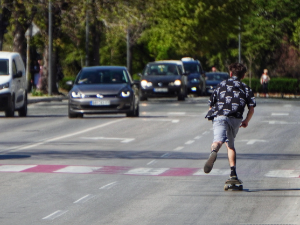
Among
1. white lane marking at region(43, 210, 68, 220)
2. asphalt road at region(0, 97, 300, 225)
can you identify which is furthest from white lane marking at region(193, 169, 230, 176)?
white lane marking at region(43, 210, 68, 220)

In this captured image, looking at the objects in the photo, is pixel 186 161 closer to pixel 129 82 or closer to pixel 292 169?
pixel 292 169

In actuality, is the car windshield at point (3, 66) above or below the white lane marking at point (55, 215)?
above

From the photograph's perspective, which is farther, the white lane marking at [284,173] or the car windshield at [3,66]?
the car windshield at [3,66]

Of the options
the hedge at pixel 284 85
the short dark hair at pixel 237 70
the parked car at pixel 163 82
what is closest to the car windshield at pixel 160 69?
the parked car at pixel 163 82

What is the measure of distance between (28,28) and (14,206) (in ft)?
113

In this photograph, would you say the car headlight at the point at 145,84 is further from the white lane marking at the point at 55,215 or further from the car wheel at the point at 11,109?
the white lane marking at the point at 55,215

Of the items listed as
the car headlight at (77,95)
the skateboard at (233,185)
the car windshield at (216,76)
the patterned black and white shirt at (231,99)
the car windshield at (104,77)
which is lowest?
the car windshield at (216,76)

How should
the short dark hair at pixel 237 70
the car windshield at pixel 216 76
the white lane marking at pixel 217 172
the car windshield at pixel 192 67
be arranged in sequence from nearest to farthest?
the short dark hair at pixel 237 70
the white lane marking at pixel 217 172
the car windshield at pixel 192 67
the car windshield at pixel 216 76

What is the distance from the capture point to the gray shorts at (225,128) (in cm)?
1068

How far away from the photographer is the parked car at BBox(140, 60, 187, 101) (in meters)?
39.6

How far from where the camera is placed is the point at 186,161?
46.9 ft

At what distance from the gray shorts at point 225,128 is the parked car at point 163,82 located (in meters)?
28.8

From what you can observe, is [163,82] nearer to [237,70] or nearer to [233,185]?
[237,70]

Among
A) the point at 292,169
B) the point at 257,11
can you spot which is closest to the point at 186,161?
the point at 292,169
